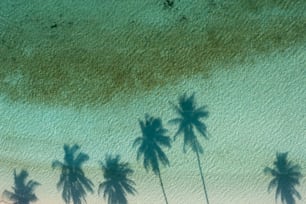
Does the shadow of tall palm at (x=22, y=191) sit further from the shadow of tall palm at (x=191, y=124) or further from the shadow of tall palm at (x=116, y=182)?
the shadow of tall palm at (x=191, y=124)

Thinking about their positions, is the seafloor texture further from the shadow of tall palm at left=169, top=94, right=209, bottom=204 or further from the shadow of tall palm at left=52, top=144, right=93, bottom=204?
the shadow of tall palm at left=52, top=144, right=93, bottom=204

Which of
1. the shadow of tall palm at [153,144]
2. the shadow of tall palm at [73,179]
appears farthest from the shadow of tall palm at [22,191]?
the shadow of tall palm at [153,144]

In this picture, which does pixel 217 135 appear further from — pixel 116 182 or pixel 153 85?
→ pixel 116 182

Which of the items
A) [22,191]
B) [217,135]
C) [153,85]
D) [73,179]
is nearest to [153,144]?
[153,85]

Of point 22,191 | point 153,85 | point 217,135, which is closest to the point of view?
point 217,135

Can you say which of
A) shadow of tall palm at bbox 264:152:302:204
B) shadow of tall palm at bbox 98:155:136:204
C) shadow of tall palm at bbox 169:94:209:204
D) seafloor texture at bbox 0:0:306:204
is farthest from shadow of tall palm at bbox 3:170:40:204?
shadow of tall palm at bbox 264:152:302:204

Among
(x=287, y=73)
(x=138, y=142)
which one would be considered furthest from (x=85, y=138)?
(x=287, y=73)
